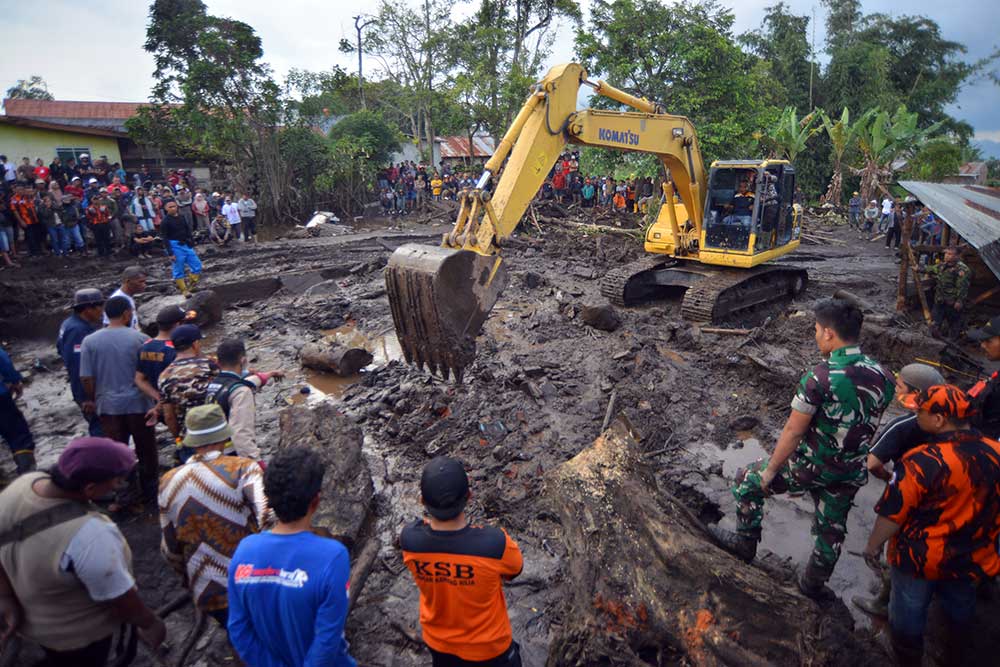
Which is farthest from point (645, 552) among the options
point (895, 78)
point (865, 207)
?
point (895, 78)

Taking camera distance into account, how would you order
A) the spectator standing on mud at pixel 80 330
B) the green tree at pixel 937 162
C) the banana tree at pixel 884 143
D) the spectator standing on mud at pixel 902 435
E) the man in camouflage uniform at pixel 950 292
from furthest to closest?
the green tree at pixel 937 162 → the banana tree at pixel 884 143 → the man in camouflage uniform at pixel 950 292 → the spectator standing on mud at pixel 80 330 → the spectator standing on mud at pixel 902 435

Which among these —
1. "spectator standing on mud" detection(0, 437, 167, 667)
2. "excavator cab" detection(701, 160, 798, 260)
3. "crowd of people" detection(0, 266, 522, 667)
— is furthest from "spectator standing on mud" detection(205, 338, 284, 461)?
"excavator cab" detection(701, 160, 798, 260)

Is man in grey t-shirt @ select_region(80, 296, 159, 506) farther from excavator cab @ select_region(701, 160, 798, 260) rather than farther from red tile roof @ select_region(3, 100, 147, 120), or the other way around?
red tile roof @ select_region(3, 100, 147, 120)

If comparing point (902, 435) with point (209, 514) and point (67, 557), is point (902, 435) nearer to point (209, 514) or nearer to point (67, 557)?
point (209, 514)

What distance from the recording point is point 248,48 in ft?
65.9

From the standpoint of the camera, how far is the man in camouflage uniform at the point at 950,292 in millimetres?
8719

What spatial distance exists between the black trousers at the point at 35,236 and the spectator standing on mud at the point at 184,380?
1341 centimetres

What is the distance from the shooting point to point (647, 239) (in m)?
11.0

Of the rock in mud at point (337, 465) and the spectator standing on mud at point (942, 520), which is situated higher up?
the spectator standing on mud at point (942, 520)

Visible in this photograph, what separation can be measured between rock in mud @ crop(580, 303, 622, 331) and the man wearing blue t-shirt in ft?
24.6

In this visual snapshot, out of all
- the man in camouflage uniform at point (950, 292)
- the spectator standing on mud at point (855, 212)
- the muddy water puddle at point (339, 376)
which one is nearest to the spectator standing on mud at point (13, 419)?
the muddy water puddle at point (339, 376)

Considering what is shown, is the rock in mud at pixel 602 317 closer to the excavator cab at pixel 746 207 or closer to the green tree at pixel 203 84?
the excavator cab at pixel 746 207

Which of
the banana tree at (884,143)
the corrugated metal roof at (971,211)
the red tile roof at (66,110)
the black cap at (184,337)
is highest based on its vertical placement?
the red tile roof at (66,110)

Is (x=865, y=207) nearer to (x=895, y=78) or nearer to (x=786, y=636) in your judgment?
(x=895, y=78)
